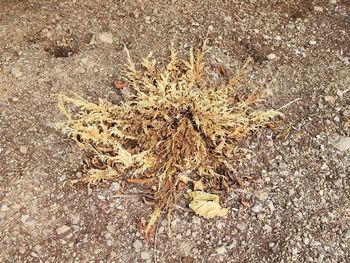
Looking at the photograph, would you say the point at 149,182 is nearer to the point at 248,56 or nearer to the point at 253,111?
the point at 253,111

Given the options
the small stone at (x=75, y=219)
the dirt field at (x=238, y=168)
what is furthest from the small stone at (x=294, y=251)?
the small stone at (x=75, y=219)

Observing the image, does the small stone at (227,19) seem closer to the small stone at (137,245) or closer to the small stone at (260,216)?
the small stone at (260,216)

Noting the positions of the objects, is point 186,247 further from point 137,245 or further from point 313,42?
point 313,42

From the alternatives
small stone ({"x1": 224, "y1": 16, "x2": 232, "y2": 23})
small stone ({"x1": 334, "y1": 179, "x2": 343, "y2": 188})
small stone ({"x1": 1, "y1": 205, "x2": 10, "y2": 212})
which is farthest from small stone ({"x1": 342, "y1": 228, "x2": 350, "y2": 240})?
small stone ({"x1": 1, "y1": 205, "x2": 10, "y2": 212})

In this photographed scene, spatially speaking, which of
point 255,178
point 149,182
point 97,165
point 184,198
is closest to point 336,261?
point 255,178

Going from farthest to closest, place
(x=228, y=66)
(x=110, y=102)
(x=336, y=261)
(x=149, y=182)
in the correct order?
(x=228, y=66), (x=110, y=102), (x=149, y=182), (x=336, y=261)

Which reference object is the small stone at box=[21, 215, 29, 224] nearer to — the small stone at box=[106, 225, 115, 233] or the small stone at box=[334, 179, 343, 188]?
the small stone at box=[106, 225, 115, 233]
